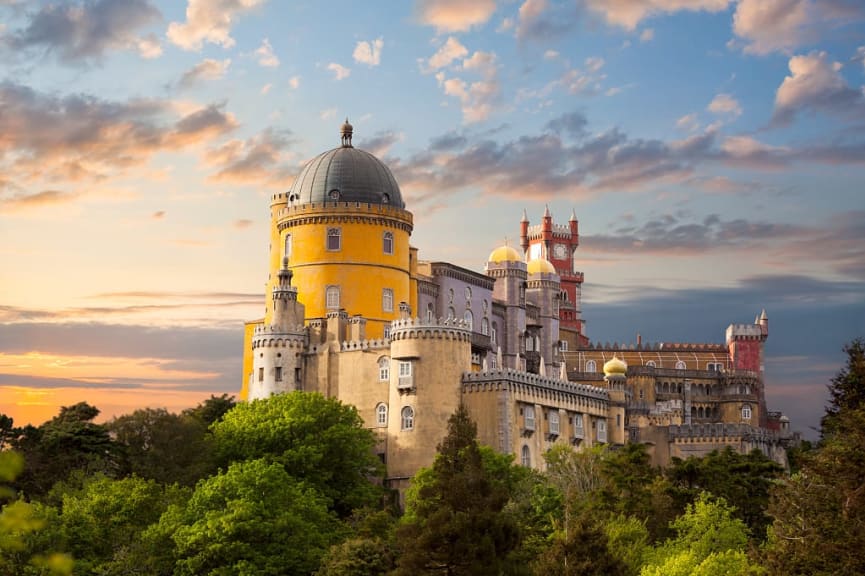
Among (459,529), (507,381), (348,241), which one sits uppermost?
(348,241)

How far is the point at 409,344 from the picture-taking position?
3492 inches

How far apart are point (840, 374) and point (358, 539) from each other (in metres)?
25.0

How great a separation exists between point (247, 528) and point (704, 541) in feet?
77.1

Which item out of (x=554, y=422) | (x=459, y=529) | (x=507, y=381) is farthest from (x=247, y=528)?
(x=554, y=422)

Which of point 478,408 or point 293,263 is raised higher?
point 293,263

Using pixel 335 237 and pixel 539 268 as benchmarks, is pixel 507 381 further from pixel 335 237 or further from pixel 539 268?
pixel 539 268

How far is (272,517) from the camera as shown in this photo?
73.8m

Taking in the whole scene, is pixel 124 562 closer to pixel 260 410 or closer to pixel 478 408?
pixel 260 410

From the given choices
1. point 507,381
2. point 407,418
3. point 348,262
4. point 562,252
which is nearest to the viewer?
point 407,418

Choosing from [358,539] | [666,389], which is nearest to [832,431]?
[358,539]

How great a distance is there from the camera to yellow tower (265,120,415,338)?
9881 cm

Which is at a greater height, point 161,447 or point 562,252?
point 562,252

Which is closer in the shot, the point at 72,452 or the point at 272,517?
the point at 272,517

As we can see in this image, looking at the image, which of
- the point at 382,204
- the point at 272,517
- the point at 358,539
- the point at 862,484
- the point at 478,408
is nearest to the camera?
the point at 862,484
